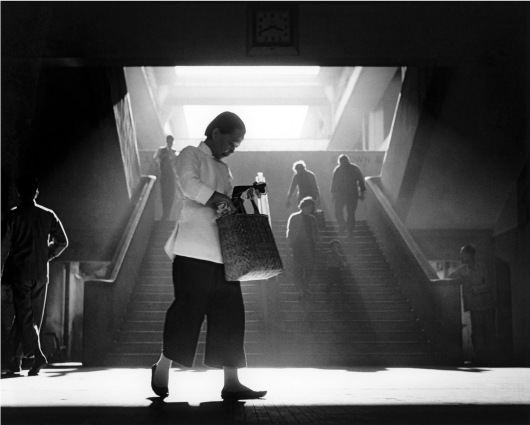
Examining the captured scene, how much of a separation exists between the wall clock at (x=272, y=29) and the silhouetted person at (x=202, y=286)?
6.08 m

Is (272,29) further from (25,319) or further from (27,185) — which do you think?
(25,319)

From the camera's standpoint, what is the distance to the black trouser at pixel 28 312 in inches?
289

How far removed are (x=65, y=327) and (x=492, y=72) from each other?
31.8ft

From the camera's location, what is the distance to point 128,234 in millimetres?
12609

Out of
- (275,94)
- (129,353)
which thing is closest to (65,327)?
(129,353)

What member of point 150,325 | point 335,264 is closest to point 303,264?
point 335,264

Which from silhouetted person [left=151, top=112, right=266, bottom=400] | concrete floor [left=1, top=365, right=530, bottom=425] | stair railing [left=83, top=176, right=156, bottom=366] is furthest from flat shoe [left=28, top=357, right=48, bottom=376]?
silhouetted person [left=151, top=112, right=266, bottom=400]

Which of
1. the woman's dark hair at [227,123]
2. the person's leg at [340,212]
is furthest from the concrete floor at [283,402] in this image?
the person's leg at [340,212]

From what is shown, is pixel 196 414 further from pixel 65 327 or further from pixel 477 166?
pixel 65 327

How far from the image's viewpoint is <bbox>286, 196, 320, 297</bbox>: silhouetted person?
11422 mm

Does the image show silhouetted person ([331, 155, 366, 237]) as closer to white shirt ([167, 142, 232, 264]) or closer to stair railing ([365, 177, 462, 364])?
stair railing ([365, 177, 462, 364])

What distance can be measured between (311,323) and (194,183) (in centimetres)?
687

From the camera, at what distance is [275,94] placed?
33500 millimetres

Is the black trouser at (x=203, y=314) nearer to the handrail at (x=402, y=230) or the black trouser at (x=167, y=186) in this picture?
the handrail at (x=402, y=230)
